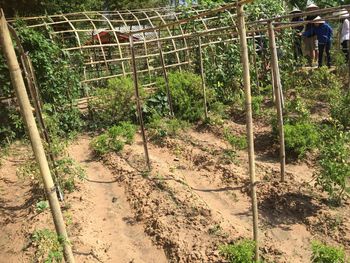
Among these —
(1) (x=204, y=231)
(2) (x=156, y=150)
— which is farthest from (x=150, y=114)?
(1) (x=204, y=231)

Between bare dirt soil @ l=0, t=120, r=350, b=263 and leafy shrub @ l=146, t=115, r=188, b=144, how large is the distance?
76 centimetres

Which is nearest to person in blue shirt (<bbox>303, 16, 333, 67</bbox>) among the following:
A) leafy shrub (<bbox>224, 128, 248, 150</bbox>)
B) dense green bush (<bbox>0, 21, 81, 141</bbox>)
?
leafy shrub (<bbox>224, 128, 248, 150</bbox>)

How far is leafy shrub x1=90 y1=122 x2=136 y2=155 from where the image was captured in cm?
628

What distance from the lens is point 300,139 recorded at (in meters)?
5.39

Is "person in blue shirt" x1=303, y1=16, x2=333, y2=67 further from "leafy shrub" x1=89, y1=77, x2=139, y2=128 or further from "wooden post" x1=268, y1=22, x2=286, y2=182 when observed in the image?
"wooden post" x1=268, y1=22, x2=286, y2=182

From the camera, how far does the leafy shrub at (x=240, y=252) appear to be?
325 centimetres

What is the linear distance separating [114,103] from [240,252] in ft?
16.4

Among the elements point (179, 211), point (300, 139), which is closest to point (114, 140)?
point (179, 211)

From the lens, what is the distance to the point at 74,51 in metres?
8.12

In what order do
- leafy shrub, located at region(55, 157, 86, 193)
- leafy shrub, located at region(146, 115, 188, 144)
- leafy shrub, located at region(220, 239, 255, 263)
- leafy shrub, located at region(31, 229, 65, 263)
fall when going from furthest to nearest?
leafy shrub, located at region(146, 115, 188, 144) → leafy shrub, located at region(55, 157, 86, 193) → leafy shrub, located at region(220, 239, 255, 263) → leafy shrub, located at region(31, 229, 65, 263)

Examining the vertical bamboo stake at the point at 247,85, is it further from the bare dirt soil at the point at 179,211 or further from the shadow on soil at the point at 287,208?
the shadow on soil at the point at 287,208

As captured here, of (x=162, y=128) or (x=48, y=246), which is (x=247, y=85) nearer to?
(x=48, y=246)

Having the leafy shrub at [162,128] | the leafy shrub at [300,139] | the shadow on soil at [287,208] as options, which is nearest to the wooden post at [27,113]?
the shadow on soil at [287,208]

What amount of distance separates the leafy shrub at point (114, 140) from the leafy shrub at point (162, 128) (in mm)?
362
